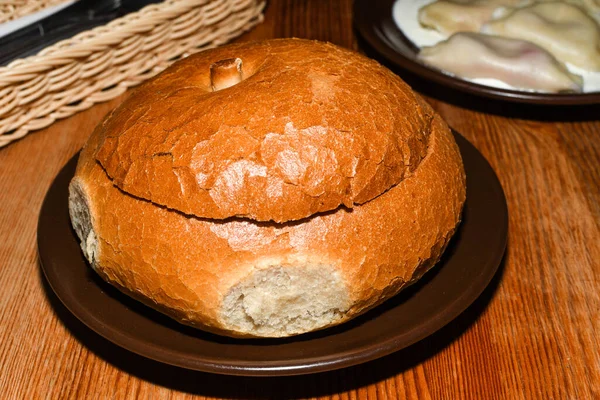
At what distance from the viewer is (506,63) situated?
167 centimetres

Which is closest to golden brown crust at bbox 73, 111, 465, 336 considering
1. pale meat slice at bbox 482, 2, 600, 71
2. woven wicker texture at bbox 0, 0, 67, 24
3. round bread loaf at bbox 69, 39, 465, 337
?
round bread loaf at bbox 69, 39, 465, 337

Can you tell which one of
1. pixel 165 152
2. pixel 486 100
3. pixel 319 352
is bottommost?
pixel 486 100

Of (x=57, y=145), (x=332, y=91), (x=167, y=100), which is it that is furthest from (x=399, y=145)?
(x=57, y=145)

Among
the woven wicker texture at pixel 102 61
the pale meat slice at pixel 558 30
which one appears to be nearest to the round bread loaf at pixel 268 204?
the woven wicker texture at pixel 102 61

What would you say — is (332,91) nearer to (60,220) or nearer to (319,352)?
(319,352)

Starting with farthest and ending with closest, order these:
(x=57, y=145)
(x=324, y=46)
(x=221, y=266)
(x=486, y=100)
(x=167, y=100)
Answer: (x=486, y=100), (x=57, y=145), (x=324, y=46), (x=167, y=100), (x=221, y=266)

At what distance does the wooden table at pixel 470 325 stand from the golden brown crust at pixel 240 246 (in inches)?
6.4

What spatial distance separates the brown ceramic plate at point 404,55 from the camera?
1.51m

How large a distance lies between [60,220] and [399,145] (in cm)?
58

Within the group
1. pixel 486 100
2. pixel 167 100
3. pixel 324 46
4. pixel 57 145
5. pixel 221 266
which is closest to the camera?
pixel 221 266

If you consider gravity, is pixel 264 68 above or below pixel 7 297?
above

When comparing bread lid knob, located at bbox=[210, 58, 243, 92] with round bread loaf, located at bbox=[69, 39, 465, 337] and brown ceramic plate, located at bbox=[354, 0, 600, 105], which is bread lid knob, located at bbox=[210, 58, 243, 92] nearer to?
round bread loaf, located at bbox=[69, 39, 465, 337]

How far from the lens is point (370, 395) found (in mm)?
1000

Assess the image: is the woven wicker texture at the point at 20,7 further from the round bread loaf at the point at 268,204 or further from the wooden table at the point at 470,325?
the round bread loaf at the point at 268,204
